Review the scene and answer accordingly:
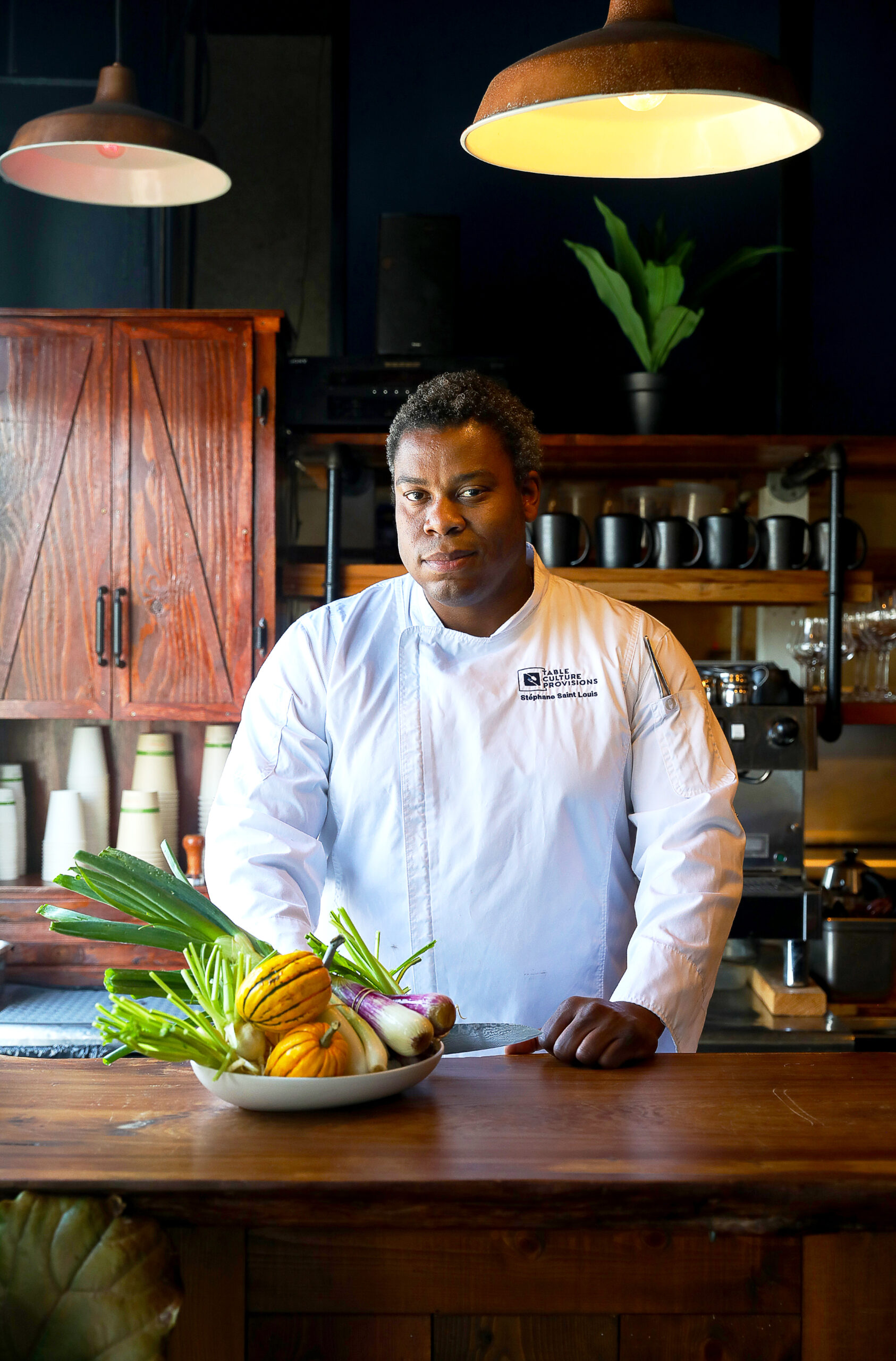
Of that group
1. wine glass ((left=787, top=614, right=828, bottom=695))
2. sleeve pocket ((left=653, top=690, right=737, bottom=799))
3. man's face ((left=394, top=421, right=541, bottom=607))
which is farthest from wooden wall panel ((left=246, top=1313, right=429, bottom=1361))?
wine glass ((left=787, top=614, right=828, bottom=695))

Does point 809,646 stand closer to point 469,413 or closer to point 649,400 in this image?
point 649,400

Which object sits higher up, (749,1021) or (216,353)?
(216,353)

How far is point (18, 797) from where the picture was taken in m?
3.16

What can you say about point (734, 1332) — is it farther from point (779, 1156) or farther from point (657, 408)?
point (657, 408)

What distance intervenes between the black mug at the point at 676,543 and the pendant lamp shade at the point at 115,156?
1278mm

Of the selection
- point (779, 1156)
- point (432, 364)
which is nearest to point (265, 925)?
point (779, 1156)

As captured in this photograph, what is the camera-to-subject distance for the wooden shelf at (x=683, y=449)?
3004 mm

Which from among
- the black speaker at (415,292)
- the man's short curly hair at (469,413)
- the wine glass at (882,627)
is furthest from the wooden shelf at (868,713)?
the man's short curly hair at (469,413)

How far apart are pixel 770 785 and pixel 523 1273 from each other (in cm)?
197

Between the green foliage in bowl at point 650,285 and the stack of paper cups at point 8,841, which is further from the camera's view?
the stack of paper cups at point 8,841

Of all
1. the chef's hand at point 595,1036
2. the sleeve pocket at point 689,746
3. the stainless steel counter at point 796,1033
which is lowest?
the stainless steel counter at point 796,1033

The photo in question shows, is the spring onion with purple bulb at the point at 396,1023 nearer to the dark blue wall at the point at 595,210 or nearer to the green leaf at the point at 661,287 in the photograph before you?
the green leaf at the point at 661,287

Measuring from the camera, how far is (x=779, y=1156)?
1037 millimetres

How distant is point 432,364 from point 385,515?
424 millimetres
